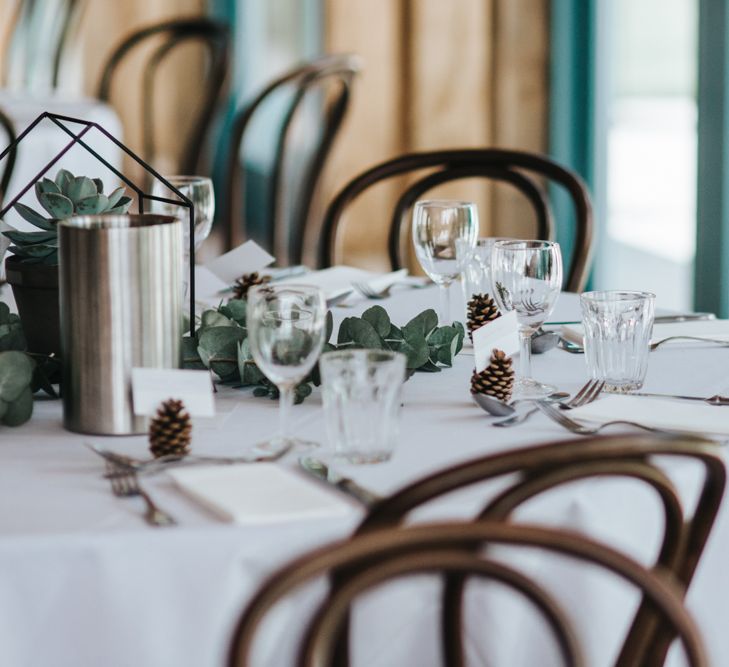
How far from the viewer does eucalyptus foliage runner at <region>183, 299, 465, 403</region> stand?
136 centimetres

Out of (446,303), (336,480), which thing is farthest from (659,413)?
(446,303)

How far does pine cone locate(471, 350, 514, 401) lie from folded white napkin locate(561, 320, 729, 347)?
1.07 feet

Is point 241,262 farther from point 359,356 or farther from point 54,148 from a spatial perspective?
point 54,148

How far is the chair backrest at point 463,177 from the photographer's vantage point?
242 centimetres

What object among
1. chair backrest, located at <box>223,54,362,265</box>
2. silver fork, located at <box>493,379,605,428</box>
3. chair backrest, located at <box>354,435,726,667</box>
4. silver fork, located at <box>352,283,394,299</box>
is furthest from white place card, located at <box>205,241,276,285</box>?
chair backrest, located at <box>223,54,362,265</box>

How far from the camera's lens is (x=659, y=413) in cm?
127

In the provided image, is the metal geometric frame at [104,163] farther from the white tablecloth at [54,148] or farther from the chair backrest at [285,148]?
the chair backrest at [285,148]

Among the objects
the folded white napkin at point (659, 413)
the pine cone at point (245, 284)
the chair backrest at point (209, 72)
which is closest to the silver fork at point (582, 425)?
the folded white napkin at point (659, 413)

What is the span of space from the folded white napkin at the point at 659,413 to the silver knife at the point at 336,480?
1.00 feet

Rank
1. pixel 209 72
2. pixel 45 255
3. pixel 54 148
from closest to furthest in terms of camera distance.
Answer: pixel 45 255 → pixel 54 148 → pixel 209 72

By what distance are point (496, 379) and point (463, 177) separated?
4.20ft

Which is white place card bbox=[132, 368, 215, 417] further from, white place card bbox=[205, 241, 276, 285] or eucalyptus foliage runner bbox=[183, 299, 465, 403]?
white place card bbox=[205, 241, 276, 285]

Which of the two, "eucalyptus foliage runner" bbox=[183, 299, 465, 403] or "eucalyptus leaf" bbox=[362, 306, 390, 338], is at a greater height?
"eucalyptus leaf" bbox=[362, 306, 390, 338]

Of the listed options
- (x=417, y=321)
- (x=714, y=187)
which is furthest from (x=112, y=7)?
(x=417, y=321)
